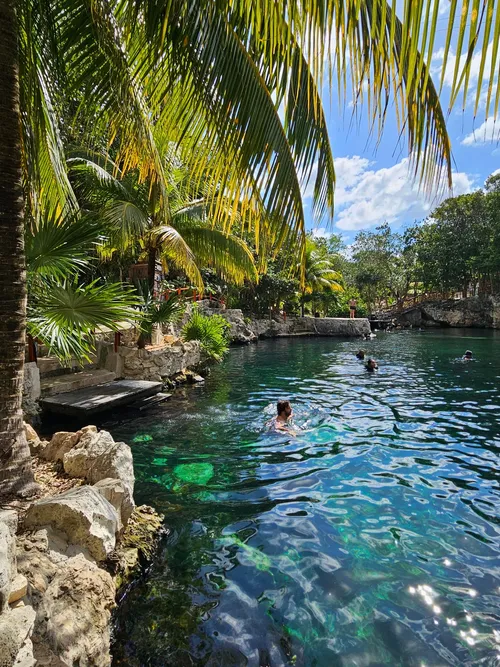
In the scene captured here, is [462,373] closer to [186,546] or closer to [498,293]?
[186,546]

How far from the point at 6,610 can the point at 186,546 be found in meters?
2.27

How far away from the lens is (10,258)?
3.16 metres

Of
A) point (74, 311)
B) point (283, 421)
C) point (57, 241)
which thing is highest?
point (57, 241)

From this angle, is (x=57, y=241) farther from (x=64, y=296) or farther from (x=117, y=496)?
(x=117, y=496)

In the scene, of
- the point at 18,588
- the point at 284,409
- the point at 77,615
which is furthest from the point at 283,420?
the point at 18,588

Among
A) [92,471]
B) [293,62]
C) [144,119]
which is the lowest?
[92,471]

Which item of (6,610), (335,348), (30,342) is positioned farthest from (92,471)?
(335,348)

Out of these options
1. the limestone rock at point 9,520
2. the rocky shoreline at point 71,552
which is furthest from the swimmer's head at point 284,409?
the limestone rock at point 9,520

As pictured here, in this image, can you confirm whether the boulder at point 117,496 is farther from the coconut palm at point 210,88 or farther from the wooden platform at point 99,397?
the wooden platform at point 99,397

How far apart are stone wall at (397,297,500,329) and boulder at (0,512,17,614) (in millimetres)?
47526

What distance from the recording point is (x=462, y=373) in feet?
47.0

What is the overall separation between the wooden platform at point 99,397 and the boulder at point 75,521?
545 cm

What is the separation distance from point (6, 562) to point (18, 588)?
10.9 inches

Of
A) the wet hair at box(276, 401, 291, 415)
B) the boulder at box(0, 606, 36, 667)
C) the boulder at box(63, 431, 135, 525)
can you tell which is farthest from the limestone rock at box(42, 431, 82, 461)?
the wet hair at box(276, 401, 291, 415)
